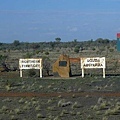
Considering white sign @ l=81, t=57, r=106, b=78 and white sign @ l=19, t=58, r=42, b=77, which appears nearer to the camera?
white sign @ l=81, t=57, r=106, b=78

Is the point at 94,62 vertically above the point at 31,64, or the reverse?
the point at 94,62

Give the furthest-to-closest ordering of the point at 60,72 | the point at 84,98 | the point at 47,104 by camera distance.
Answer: the point at 60,72
the point at 84,98
the point at 47,104

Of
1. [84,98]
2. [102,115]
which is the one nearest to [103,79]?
[84,98]

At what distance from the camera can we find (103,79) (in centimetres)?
4325

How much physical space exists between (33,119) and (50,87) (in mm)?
14491

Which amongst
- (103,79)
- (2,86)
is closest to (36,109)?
(2,86)

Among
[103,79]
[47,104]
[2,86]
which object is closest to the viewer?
[47,104]

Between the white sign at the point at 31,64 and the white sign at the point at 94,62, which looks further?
the white sign at the point at 31,64

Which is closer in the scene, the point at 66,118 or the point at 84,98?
the point at 66,118

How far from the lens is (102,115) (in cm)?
2417

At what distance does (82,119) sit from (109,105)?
4.89 metres

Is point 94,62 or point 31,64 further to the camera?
point 31,64

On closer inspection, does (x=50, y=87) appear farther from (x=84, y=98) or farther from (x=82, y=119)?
(x=82, y=119)

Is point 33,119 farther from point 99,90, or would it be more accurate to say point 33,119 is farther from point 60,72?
point 60,72
